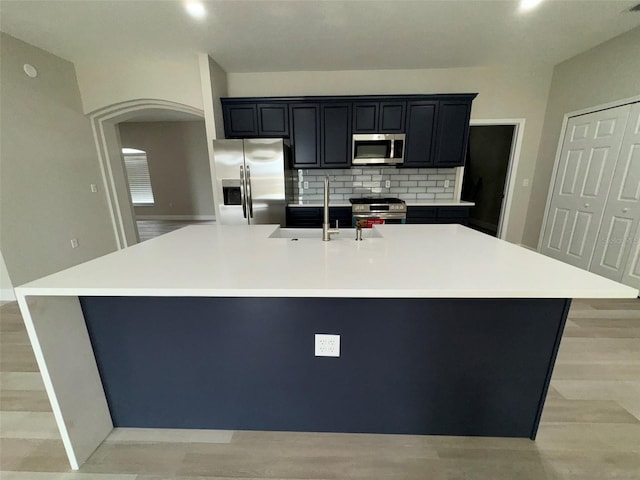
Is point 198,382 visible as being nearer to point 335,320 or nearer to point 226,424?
point 226,424

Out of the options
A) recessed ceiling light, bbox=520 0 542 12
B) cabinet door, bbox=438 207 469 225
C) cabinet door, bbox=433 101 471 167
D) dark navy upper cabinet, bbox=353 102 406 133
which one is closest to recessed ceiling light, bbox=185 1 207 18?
dark navy upper cabinet, bbox=353 102 406 133

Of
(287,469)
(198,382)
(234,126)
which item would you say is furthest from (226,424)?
(234,126)

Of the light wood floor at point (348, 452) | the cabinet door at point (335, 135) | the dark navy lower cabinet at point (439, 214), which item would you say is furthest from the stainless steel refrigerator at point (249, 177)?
the light wood floor at point (348, 452)

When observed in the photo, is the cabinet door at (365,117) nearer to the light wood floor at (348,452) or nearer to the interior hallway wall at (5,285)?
the light wood floor at (348,452)

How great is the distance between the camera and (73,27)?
Result: 2617 mm

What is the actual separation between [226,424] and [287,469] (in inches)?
16.1

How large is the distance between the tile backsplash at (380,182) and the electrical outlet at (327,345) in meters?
3.15

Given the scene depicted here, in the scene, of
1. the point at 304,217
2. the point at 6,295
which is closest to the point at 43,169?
the point at 6,295

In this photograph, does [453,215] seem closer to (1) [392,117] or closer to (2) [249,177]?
(1) [392,117]

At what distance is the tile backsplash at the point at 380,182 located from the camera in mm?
4086

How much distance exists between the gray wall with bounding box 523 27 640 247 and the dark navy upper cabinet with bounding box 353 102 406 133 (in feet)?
7.12

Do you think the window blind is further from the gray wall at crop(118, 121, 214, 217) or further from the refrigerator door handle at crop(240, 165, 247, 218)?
the refrigerator door handle at crop(240, 165, 247, 218)

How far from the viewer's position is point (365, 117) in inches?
144

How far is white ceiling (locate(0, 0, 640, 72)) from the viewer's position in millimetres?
2316
